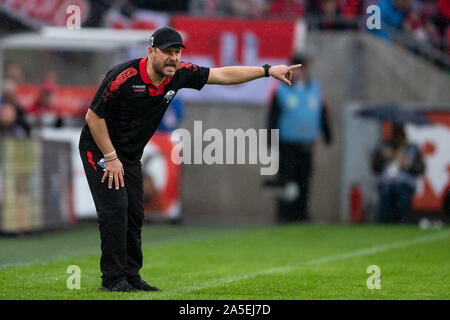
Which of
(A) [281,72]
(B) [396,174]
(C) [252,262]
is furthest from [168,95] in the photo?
(B) [396,174]

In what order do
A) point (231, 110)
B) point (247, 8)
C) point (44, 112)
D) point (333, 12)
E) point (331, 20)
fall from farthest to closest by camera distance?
point (247, 8), point (333, 12), point (331, 20), point (231, 110), point (44, 112)

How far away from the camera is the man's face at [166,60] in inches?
299

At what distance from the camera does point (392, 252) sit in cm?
1210

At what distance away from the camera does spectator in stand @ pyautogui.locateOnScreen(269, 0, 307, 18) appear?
20.6 meters

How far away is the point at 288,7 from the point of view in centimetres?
2081

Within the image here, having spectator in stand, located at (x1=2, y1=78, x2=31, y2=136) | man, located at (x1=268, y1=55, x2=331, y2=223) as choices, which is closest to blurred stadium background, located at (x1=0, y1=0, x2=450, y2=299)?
spectator in stand, located at (x1=2, y1=78, x2=31, y2=136)

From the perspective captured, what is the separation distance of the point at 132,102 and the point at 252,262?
3.77 m

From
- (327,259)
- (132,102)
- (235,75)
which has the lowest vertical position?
(327,259)

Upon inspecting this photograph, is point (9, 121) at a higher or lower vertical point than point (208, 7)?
lower

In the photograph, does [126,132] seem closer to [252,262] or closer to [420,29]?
[252,262]

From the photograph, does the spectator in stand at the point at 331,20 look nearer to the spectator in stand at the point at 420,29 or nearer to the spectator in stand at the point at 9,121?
the spectator in stand at the point at 420,29
